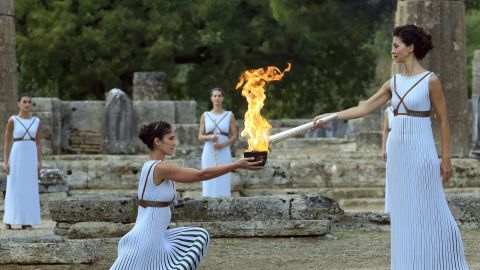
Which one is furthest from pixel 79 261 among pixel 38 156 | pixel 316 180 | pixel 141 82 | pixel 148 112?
pixel 141 82

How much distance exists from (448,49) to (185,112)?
26.0 feet

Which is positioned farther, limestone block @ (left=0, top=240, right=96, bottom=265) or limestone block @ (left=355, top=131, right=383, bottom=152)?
limestone block @ (left=355, top=131, right=383, bottom=152)

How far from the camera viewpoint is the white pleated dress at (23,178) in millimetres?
12055

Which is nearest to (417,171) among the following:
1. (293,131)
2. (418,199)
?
(418,199)

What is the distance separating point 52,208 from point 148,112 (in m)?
12.4

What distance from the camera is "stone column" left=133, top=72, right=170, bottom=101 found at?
86.2 ft

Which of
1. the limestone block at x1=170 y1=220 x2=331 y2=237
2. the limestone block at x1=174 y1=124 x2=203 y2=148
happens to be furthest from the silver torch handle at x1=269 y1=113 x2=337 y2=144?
the limestone block at x1=174 y1=124 x2=203 y2=148

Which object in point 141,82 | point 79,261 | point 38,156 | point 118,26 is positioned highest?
point 118,26

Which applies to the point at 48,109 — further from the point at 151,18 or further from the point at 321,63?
the point at 321,63

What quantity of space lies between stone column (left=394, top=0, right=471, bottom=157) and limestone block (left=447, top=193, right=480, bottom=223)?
17.7 feet

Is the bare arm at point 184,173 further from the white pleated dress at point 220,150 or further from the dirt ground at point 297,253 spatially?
the white pleated dress at point 220,150

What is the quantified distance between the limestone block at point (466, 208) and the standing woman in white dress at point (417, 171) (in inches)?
130

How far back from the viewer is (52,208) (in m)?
9.34

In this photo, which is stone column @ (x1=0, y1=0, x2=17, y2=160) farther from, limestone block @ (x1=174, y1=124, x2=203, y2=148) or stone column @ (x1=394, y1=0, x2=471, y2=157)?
stone column @ (x1=394, y1=0, x2=471, y2=157)
